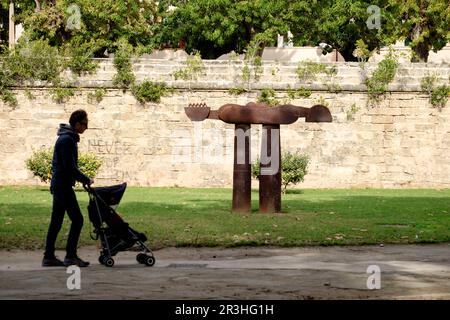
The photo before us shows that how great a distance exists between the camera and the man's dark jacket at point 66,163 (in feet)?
46.1

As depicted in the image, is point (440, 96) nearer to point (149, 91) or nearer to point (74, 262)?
point (149, 91)

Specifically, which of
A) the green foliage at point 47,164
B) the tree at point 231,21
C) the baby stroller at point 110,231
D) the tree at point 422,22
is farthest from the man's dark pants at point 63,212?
the tree at point 231,21

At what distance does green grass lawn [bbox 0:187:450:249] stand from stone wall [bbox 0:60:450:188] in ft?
17.8

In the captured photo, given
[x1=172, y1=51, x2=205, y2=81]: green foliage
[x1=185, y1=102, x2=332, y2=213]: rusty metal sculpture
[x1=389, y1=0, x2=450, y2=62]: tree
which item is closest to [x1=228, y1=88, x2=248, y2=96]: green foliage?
[x1=172, y1=51, x2=205, y2=81]: green foliage

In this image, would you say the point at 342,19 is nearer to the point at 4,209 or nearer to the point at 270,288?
the point at 4,209

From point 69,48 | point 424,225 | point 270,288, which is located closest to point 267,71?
point 69,48

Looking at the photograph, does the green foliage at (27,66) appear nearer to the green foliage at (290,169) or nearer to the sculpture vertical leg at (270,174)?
the green foliage at (290,169)

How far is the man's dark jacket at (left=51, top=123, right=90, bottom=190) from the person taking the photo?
46.1ft

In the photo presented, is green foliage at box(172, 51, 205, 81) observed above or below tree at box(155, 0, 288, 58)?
below

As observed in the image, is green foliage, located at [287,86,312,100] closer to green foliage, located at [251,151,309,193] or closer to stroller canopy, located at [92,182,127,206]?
green foliage, located at [251,151,309,193]

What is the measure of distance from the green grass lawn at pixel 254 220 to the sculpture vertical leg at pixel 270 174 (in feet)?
1.09

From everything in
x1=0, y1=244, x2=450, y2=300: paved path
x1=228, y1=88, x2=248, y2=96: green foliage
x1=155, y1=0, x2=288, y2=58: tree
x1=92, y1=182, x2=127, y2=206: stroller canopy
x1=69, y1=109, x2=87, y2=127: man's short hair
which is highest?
x1=155, y1=0, x2=288, y2=58: tree

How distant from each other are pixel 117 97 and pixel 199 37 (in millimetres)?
16132

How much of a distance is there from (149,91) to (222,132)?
8.27 ft
